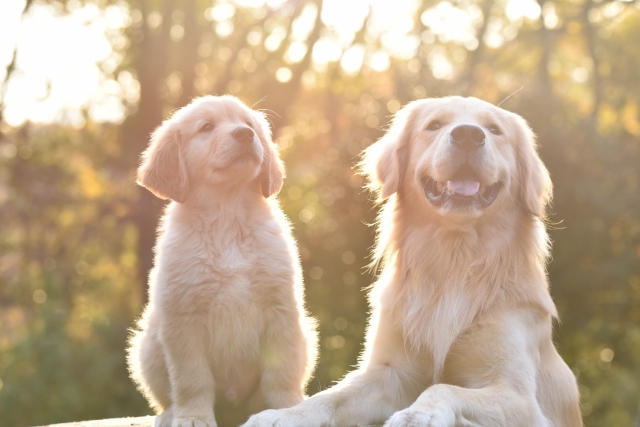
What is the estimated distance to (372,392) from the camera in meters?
3.13

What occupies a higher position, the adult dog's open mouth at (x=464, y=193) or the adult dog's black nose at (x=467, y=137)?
the adult dog's black nose at (x=467, y=137)

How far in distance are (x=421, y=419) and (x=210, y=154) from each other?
1.63m

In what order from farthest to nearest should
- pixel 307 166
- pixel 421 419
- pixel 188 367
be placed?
pixel 307 166
pixel 188 367
pixel 421 419

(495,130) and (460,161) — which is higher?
(495,130)

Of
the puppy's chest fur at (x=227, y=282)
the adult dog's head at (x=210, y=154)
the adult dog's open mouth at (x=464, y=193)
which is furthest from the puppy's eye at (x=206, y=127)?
the adult dog's open mouth at (x=464, y=193)

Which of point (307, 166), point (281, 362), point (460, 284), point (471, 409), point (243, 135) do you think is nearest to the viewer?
point (471, 409)

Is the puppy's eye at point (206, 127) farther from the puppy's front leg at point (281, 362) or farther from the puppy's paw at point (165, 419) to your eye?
the puppy's paw at point (165, 419)

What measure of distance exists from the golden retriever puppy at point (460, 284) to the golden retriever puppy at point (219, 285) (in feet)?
1.03

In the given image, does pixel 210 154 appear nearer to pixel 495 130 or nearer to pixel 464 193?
pixel 464 193

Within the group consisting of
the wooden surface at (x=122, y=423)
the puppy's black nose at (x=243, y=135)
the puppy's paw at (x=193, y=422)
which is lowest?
the wooden surface at (x=122, y=423)

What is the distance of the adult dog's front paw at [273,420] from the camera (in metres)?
2.74

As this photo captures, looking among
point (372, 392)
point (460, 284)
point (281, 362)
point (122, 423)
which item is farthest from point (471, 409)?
point (122, 423)

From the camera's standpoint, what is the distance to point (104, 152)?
12172mm

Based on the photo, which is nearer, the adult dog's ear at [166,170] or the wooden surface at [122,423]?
the adult dog's ear at [166,170]
